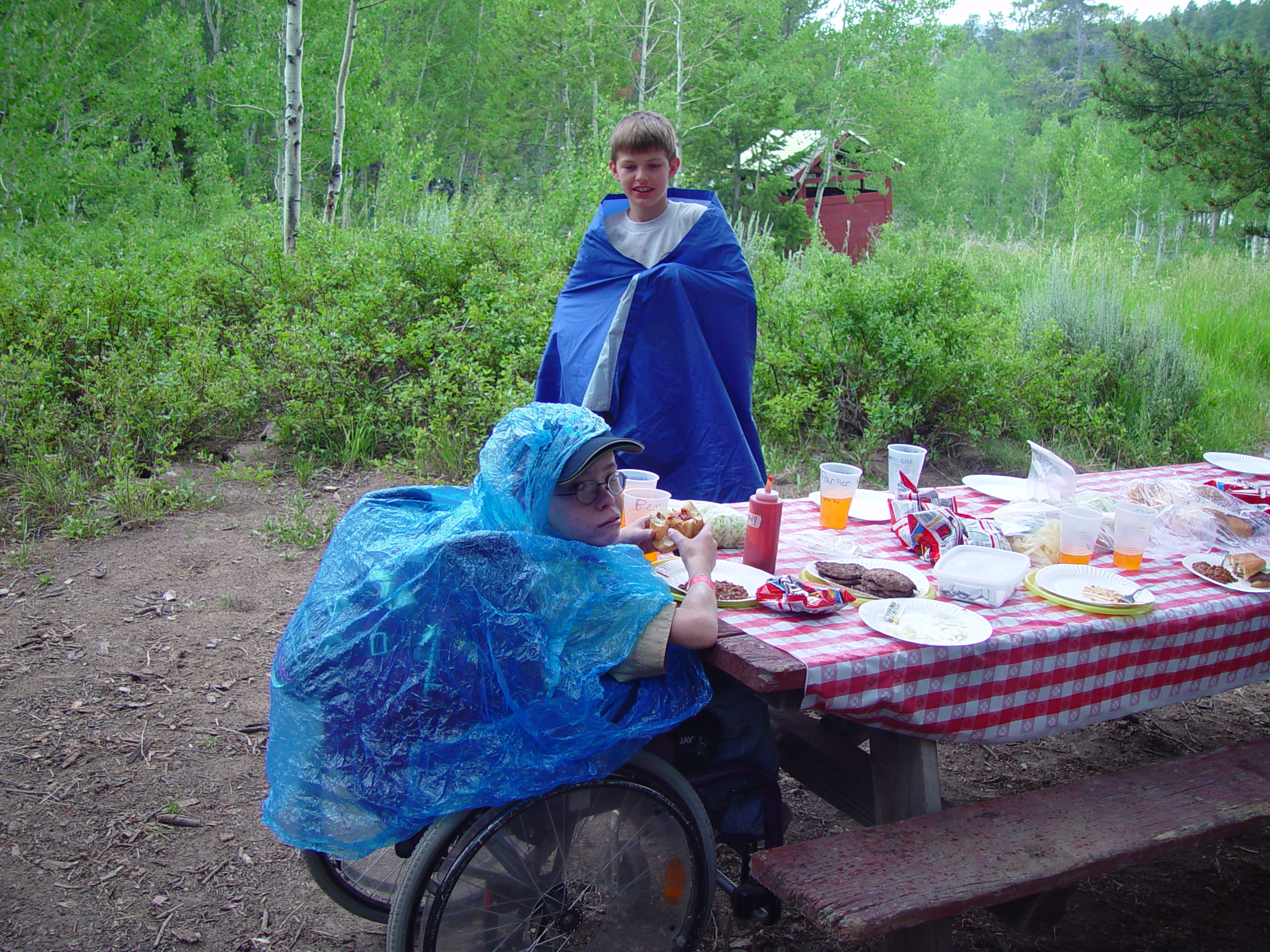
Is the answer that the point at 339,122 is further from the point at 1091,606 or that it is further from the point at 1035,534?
the point at 1091,606

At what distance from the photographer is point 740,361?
3.42 m

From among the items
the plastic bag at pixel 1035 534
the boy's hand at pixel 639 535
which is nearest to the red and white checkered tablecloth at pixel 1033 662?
the plastic bag at pixel 1035 534

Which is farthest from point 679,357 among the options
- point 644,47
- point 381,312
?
point 644,47

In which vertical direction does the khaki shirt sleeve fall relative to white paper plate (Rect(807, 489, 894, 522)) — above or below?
below

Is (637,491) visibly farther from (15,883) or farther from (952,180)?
(952,180)

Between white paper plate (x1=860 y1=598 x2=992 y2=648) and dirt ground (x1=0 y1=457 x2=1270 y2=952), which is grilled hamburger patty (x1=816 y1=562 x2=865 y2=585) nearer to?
white paper plate (x1=860 y1=598 x2=992 y2=648)

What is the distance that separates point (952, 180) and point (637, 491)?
33.1m

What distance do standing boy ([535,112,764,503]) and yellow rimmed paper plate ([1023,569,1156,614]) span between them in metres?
1.33

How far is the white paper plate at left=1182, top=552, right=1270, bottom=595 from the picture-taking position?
2238 mm

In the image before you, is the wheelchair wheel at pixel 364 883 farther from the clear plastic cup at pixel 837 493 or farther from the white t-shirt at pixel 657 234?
the white t-shirt at pixel 657 234

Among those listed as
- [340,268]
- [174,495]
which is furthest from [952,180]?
[174,495]

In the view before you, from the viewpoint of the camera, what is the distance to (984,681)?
195cm

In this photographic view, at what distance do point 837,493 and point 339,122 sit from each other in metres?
9.35

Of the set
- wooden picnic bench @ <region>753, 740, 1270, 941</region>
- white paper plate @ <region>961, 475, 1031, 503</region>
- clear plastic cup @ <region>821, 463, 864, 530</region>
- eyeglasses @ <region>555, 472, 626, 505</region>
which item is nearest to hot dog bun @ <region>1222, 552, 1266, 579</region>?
wooden picnic bench @ <region>753, 740, 1270, 941</region>
